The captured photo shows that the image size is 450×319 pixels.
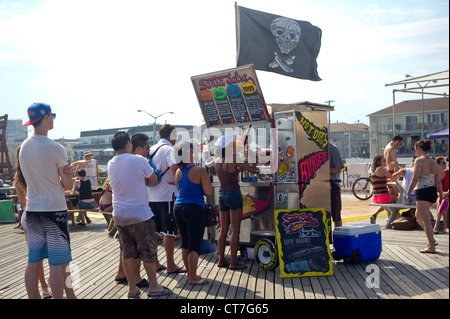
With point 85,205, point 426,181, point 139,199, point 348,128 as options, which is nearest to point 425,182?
point 426,181

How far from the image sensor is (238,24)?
8961 mm

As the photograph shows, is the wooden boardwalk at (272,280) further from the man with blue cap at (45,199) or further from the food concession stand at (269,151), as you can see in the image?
the man with blue cap at (45,199)

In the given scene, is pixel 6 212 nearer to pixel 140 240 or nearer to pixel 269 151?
pixel 269 151

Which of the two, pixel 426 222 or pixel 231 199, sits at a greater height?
pixel 231 199

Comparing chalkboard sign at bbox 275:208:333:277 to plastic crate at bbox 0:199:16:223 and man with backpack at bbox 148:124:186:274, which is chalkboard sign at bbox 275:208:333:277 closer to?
man with backpack at bbox 148:124:186:274

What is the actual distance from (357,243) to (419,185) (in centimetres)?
162

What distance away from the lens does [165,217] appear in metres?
6.17

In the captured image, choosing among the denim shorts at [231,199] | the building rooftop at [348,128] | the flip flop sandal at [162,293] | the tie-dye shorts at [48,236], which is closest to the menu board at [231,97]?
the denim shorts at [231,199]

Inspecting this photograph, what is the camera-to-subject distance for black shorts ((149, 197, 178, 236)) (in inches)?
242

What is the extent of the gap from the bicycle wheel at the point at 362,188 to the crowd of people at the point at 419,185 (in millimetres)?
6130

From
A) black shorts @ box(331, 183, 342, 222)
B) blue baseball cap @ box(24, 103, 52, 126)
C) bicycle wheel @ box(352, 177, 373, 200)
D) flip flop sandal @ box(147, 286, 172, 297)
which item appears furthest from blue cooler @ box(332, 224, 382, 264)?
bicycle wheel @ box(352, 177, 373, 200)
